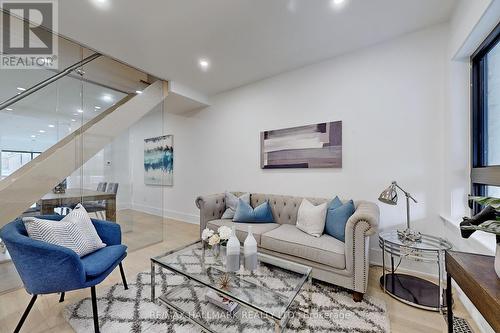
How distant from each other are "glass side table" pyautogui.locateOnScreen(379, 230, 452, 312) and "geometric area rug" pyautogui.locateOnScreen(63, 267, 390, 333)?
12.1 inches

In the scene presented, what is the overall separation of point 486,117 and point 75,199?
4525mm

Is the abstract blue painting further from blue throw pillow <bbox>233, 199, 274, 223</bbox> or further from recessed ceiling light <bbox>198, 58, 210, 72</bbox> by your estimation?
blue throw pillow <bbox>233, 199, 274, 223</bbox>

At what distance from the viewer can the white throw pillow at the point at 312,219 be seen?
2.30m

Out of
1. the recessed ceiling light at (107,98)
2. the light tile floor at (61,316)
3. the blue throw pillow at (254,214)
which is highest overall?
the recessed ceiling light at (107,98)

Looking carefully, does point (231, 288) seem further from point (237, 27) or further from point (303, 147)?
point (237, 27)

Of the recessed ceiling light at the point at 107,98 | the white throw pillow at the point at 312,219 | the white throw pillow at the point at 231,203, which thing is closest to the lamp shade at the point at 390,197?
the white throw pillow at the point at 312,219

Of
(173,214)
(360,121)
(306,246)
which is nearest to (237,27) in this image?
(360,121)

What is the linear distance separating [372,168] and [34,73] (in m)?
4.18

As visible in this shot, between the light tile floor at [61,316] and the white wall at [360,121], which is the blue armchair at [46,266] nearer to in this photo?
the light tile floor at [61,316]

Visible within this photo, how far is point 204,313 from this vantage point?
62.9 inches

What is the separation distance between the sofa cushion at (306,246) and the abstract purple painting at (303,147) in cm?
102

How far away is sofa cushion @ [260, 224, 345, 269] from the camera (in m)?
1.88

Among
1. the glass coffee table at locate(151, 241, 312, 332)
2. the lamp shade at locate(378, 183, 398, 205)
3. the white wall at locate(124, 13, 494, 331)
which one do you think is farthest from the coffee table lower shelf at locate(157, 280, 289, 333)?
the white wall at locate(124, 13, 494, 331)

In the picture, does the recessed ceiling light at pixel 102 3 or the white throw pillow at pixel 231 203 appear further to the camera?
the white throw pillow at pixel 231 203
